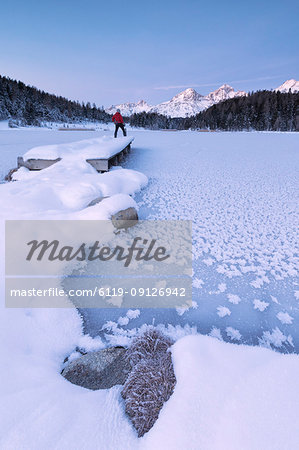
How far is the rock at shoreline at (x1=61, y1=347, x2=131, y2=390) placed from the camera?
163cm

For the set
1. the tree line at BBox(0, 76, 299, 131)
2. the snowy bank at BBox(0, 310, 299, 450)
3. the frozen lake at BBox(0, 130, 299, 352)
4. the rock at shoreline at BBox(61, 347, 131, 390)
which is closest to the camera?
the snowy bank at BBox(0, 310, 299, 450)

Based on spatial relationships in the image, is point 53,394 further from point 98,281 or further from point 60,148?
point 60,148

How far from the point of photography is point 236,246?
10.9 feet

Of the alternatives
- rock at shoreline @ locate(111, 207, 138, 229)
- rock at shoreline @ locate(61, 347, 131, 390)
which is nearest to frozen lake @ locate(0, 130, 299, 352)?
rock at shoreline @ locate(61, 347, 131, 390)

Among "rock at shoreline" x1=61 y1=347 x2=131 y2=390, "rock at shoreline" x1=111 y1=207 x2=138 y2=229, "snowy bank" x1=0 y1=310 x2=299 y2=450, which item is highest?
"rock at shoreline" x1=111 y1=207 x2=138 y2=229

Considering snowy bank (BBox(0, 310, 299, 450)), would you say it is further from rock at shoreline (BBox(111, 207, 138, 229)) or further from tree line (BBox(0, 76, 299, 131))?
tree line (BBox(0, 76, 299, 131))

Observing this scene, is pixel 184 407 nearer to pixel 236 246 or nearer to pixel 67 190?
pixel 236 246

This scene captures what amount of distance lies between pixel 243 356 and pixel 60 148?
284 inches

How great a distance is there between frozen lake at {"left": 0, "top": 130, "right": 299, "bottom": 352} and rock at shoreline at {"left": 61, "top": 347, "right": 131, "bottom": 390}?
333 mm

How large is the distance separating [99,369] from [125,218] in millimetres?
2331

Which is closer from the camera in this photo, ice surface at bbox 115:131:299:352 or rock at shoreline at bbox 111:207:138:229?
ice surface at bbox 115:131:299:352

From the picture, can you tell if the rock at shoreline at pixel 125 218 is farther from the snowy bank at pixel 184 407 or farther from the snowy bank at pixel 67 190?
the snowy bank at pixel 184 407

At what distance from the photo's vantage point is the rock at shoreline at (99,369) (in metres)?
1.63

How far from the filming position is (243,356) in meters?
1.60
